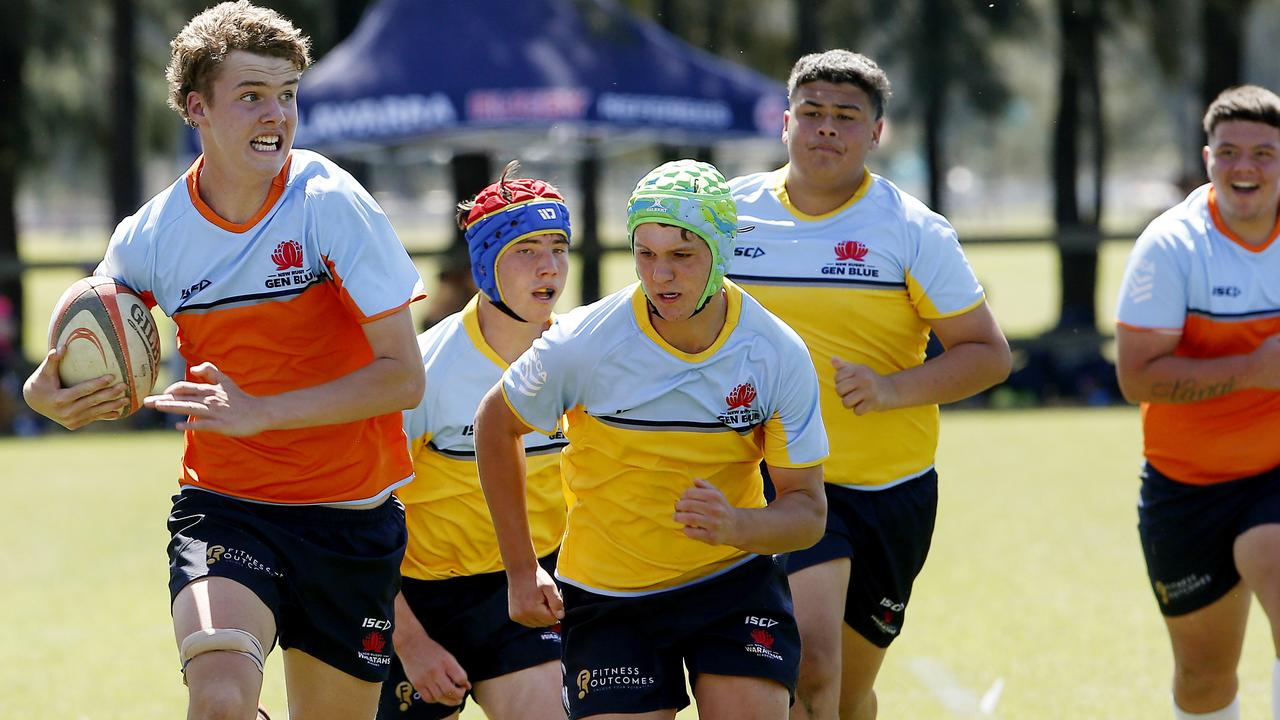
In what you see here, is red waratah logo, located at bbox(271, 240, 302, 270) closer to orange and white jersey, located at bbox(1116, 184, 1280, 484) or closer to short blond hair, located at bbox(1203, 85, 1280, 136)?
orange and white jersey, located at bbox(1116, 184, 1280, 484)

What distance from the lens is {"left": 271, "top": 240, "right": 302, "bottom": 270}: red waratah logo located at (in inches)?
168

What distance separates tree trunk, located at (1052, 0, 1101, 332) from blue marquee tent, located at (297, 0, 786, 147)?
4967 mm

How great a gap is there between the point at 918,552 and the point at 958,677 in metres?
2.19

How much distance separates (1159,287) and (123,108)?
1848cm

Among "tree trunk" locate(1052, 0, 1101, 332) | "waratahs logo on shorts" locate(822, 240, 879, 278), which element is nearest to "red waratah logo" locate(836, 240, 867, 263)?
"waratahs logo on shorts" locate(822, 240, 879, 278)

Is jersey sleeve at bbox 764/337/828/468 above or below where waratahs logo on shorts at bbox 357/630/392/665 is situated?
above

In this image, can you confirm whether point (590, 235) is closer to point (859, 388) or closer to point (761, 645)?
point (859, 388)

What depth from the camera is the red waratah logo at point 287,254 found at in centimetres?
427

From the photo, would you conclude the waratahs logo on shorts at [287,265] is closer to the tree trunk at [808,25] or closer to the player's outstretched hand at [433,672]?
the player's outstretched hand at [433,672]

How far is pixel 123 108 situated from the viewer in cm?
2152

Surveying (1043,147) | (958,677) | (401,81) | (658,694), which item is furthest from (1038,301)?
(1043,147)

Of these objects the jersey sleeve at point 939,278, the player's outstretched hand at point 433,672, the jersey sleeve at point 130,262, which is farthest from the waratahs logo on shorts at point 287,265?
the jersey sleeve at point 939,278

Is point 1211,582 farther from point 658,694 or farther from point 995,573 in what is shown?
point 995,573

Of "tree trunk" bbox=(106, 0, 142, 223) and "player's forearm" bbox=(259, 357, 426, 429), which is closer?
"player's forearm" bbox=(259, 357, 426, 429)
